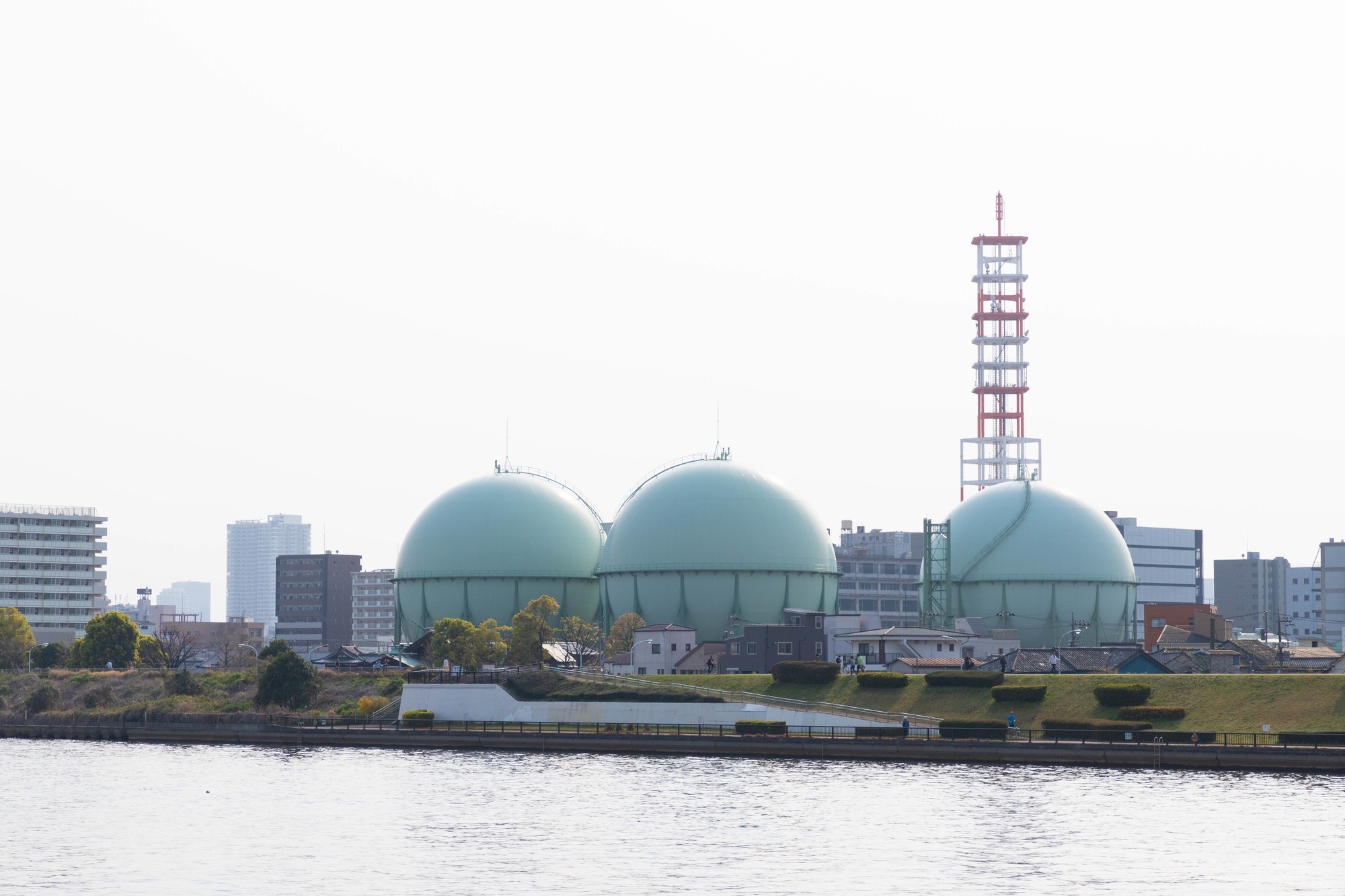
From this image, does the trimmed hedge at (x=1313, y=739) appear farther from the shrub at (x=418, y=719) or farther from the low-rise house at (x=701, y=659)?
the shrub at (x=418, y=719)

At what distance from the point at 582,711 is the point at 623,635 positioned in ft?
70.8

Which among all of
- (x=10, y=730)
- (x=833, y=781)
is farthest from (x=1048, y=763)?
(x=10, y=730)

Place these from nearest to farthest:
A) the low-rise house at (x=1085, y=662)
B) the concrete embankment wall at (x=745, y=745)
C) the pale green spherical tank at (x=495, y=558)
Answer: the concrete embankment wall at (x=745, y=745)
the low-rise house at (x=1085, y=662)
the pale green spherical tank at (x=495, y=558)

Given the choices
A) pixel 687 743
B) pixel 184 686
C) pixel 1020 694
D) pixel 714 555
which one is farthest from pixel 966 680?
pixel 184 686

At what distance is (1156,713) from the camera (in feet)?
282

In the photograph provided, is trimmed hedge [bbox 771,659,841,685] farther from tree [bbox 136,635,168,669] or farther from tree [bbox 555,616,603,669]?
tree [bbox 136,635,168,669]

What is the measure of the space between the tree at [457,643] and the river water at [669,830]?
34569mm

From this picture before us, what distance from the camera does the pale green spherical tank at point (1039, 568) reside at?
125 m

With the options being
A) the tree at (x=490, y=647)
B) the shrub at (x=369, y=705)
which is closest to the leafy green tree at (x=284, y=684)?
the shrub at (x=369, y=705)

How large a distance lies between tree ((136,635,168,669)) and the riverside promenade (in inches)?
1231

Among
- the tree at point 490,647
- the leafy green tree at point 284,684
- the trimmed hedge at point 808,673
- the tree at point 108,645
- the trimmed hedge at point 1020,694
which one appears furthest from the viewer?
the tree at point 108,645

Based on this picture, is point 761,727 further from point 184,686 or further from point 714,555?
point 184,686

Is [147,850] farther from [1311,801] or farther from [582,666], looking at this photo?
[582,666]

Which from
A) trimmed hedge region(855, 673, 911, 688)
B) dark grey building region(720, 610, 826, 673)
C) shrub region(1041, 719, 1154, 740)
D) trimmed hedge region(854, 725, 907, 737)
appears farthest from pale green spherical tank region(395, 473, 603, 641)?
shrub region(1041, 719, 1154, 740)
